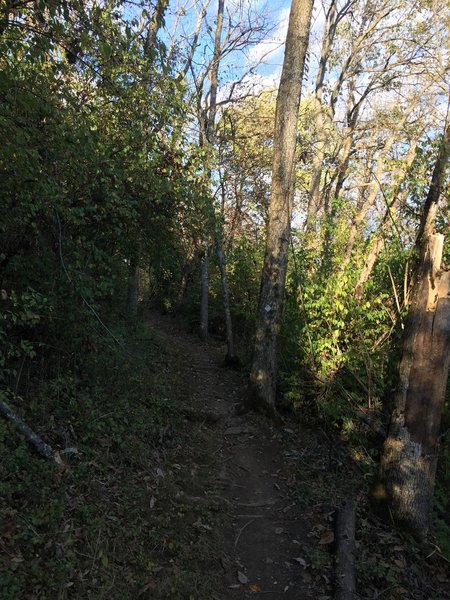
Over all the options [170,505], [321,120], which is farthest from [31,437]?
[321,120]

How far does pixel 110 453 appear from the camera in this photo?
541 centimetres

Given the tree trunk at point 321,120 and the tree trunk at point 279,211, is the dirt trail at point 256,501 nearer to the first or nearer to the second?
Result: the tree trunk at point 279,211

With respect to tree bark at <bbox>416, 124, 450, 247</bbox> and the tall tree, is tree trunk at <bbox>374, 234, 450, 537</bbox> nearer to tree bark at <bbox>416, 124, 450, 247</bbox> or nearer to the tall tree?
the tall tree

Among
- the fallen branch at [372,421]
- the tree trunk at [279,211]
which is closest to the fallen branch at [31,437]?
the tree trunk at [279,211]

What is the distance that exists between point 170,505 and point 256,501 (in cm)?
131

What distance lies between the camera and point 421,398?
17.3 feet

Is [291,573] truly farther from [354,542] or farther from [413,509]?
[413,509]

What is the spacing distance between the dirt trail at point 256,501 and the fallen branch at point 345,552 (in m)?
0.26

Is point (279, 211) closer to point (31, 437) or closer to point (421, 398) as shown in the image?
point (421, 398)

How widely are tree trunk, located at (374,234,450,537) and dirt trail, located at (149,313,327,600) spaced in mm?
1276

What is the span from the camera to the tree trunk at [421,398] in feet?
17.1

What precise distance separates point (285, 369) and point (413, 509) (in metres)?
3.89

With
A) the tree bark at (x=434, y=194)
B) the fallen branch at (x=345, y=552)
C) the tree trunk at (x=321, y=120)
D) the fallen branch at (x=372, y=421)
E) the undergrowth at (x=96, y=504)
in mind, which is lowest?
the fallen branch at (x=345, y=552)

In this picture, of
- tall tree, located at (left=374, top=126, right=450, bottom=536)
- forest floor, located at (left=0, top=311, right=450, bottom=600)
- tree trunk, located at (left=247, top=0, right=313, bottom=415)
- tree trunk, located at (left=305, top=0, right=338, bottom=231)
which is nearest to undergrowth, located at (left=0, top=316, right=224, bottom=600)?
forest floor, located at (left=0, top=311, right=450, bottom=600)
